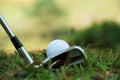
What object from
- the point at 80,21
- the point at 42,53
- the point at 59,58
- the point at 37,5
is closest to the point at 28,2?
the point at 37,5

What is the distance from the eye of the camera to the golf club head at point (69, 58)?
3582mm

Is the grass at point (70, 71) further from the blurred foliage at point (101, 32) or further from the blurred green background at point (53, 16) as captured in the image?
the blurred green background at point (53, 16)

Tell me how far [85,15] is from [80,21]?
0.18 m

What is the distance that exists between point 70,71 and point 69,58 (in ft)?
0.48

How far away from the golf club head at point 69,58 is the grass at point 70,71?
0.19 ft

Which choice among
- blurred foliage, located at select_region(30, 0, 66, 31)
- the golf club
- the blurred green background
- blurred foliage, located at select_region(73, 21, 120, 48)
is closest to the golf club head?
the golf club

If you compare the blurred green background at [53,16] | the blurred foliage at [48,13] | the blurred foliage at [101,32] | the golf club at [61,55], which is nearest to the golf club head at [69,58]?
the golf club at [61,55]

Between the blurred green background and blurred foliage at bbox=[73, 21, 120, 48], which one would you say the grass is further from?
the blurred green background

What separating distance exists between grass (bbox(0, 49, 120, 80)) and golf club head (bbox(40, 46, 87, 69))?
0.06 metres

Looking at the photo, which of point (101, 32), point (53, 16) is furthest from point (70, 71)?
point (53, 16)

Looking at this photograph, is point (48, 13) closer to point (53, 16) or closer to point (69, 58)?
point (53, 16)

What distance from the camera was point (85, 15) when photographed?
9.69 m

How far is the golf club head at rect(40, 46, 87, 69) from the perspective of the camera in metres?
3.58

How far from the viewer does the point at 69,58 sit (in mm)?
3625
